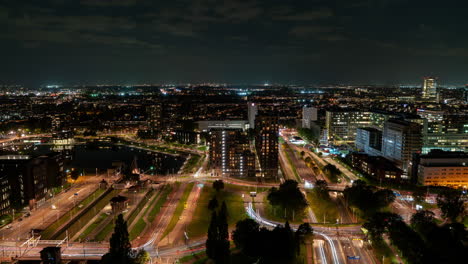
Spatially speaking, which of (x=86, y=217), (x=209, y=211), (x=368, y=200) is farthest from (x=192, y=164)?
(x=368, y=200)

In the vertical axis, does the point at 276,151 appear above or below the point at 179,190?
above

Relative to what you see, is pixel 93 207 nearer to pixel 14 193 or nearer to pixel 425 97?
pixel 14 193

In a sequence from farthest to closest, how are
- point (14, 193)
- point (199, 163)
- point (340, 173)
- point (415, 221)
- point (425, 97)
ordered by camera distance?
point (425, 97) < point (199, 163) < point (340, 173) < point (14, 193) < point (415, 221)

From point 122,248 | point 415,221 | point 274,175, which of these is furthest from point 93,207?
point 415,221

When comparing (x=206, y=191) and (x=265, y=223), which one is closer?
(x=265, y=223)

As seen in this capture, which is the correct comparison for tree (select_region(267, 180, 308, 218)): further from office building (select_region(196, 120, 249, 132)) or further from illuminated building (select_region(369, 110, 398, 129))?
office building (select_region(196, 120, 249, 132))

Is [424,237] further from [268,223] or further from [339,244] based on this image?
[268,223]

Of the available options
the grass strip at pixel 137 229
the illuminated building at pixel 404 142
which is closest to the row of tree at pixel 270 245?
the grass strip at pixel 137 229

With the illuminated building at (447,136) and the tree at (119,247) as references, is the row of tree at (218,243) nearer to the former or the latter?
the tree at (119,247)

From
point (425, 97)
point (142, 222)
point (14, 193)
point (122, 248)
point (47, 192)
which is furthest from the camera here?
point (425, 97)
